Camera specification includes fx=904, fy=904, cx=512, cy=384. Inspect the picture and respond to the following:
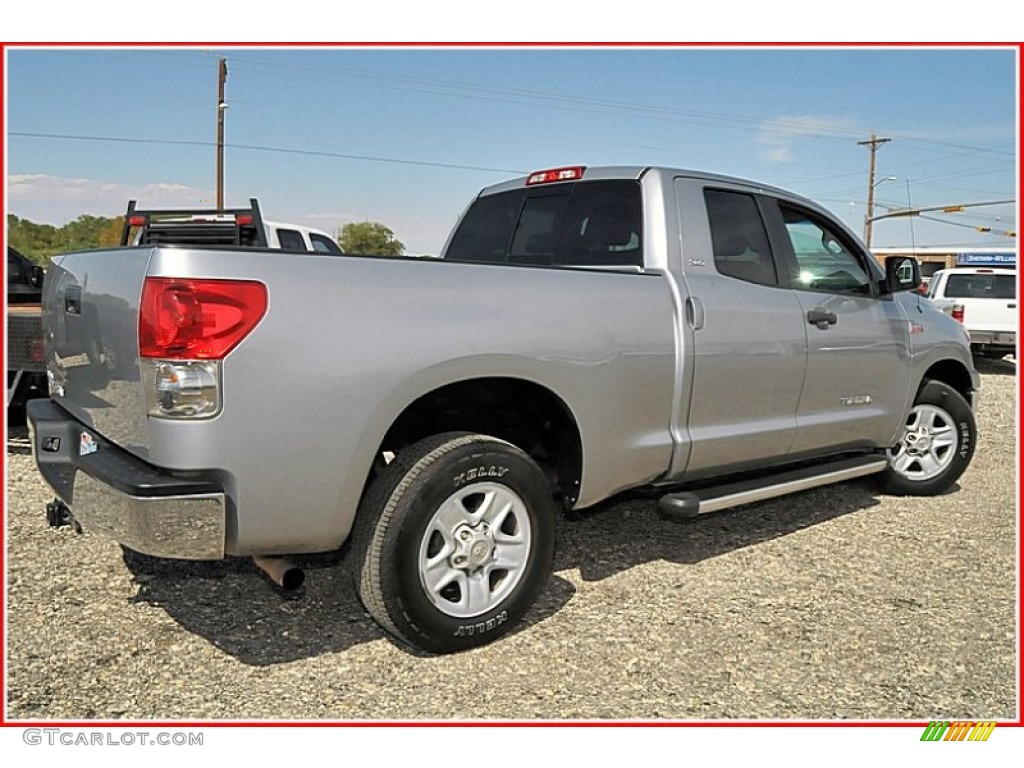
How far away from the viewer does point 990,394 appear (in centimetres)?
1167

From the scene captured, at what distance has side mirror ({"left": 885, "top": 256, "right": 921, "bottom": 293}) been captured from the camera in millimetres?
5344

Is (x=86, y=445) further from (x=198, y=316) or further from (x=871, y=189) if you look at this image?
(x=871, y=189)

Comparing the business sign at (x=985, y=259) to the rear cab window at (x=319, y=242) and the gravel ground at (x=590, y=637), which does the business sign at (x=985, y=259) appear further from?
the gravel ground at (x=590, y=637)

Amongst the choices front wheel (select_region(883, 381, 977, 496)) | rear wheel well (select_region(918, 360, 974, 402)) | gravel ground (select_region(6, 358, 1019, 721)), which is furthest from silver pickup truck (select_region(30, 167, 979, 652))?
rear wheel well (select_region(918, 360, 974, 402))

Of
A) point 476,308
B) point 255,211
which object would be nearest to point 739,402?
point 476,308

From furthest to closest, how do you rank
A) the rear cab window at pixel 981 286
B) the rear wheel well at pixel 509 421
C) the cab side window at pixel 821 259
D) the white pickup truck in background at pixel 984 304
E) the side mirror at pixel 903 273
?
1. the rear cab window at pixel 981 286
2. the white pickup truck in background at pixel 984 304
3. the side mirror at pixel 903 273
4. the cab side window at pixel 821 259
5. the rear wheel well at pixel 509 421

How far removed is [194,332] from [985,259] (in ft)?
111

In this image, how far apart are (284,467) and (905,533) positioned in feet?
12.3

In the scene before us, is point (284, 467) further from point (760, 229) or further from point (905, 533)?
point (905, 533)

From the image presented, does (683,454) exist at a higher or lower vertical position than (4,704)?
higher

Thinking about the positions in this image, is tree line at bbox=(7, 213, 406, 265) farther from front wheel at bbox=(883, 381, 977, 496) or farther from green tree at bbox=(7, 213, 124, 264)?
front wheel at bbox=(883, 381, 977, 496)

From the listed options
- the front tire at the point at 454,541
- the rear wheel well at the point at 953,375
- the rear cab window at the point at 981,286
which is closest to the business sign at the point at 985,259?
the rear cab window at the point at 981,286

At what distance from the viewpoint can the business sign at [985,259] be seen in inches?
1119

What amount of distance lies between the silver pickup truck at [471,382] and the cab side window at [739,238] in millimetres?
14
